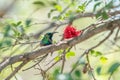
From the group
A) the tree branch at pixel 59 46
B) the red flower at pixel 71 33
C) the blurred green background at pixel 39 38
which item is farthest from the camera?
the blurred green background at pixel 39 38

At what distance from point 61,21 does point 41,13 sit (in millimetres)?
1658

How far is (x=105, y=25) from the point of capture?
4.88 ft

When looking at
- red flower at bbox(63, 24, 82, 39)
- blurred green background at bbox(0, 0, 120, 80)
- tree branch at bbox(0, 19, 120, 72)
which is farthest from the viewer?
blurred green background at bbox(0, 0, 120, 80)

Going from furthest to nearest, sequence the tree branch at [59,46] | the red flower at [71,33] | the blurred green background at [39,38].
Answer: the blurred green background at [39,38], the red flower at [71,33], the tree branch at [59,46]

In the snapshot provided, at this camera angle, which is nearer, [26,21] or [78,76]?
[78,76]

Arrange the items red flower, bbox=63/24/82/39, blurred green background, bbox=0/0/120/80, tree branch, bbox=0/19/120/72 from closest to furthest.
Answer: tree branch, bbox=0/19/120/72 < red flower, bbox=63/24/82/39 < blurred green background, bbox=0/0/120/80

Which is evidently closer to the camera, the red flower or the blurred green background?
the red flower

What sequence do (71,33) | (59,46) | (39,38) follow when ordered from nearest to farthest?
(59,46) → (71,33) → (39,38)

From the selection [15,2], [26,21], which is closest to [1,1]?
[15,2]

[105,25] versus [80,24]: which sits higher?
[105,25]

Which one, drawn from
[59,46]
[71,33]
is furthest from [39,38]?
[59,46]

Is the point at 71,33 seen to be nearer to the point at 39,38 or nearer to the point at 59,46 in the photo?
the point at 59,46

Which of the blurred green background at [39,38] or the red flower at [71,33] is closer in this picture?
the red flower at [71,33]

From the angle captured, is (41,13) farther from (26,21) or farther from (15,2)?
(26,21)
